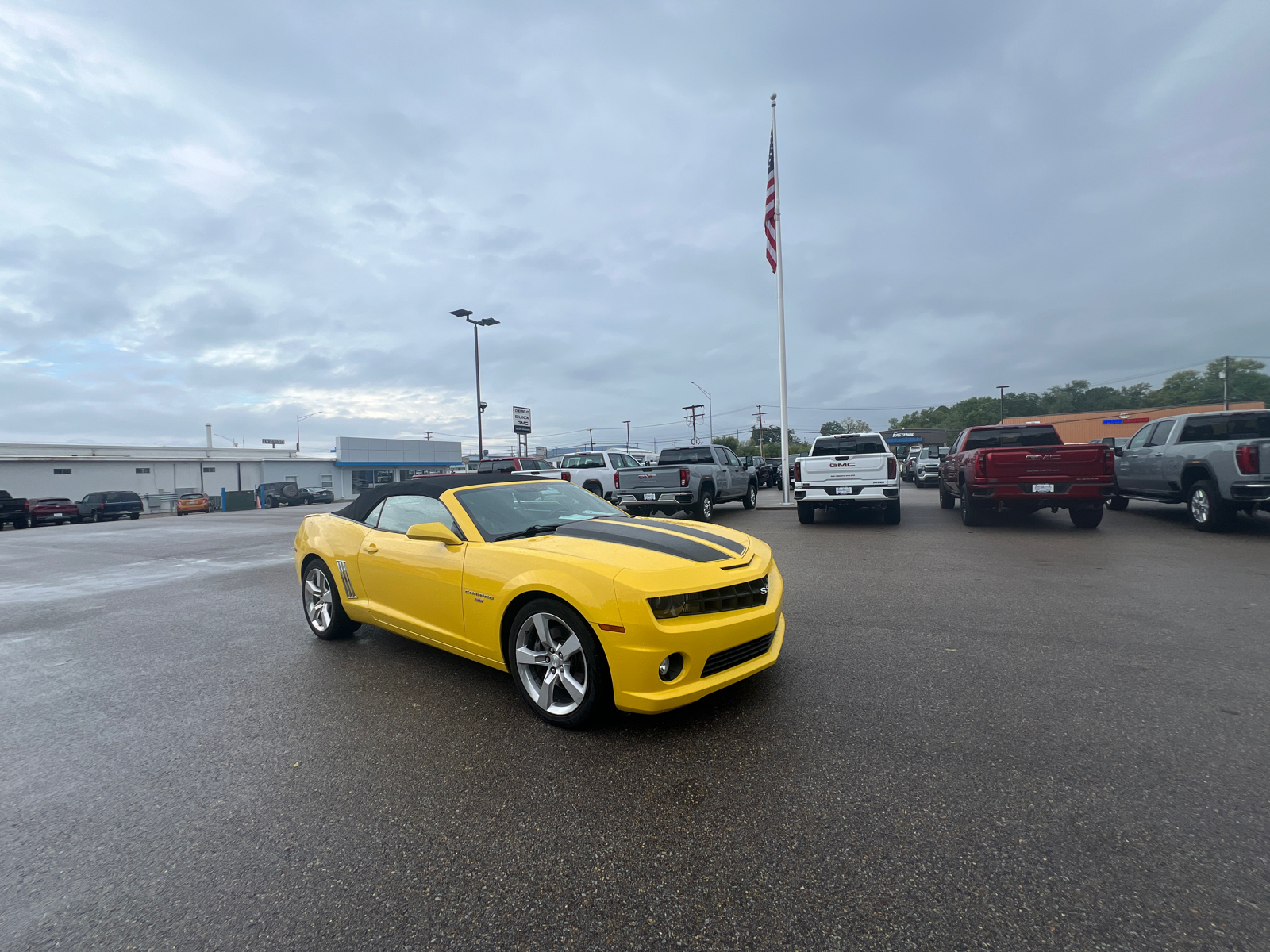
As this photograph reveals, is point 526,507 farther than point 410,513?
No

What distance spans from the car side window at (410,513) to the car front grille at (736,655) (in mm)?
1891

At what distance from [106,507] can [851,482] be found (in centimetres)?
3487

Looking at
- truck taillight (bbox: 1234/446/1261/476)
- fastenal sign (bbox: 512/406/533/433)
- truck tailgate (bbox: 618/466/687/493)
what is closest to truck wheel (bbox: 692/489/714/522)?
truck tailgate (bbox: 618/466/687/493)

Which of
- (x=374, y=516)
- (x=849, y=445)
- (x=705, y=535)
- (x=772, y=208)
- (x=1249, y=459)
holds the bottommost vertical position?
(x=705, y=535)

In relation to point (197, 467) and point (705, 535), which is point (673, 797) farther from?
point (197, 467)

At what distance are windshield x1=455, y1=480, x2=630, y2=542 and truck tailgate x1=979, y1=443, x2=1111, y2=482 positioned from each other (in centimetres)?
796

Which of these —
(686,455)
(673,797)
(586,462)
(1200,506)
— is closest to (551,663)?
(673,797)

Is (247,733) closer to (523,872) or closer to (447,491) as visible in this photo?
(447,491)

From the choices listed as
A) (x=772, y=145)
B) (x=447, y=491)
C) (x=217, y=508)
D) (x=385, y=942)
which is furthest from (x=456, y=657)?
(x=217, y=508)

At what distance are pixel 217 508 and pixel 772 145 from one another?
127ft

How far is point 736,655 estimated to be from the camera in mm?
3322

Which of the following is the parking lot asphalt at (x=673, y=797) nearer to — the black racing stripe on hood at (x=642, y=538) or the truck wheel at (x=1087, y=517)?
the black racing stripe on hood at (x=642, y=538)

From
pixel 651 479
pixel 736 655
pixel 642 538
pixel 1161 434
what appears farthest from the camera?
pixel 651 479

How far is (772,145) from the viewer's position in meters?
18.2
